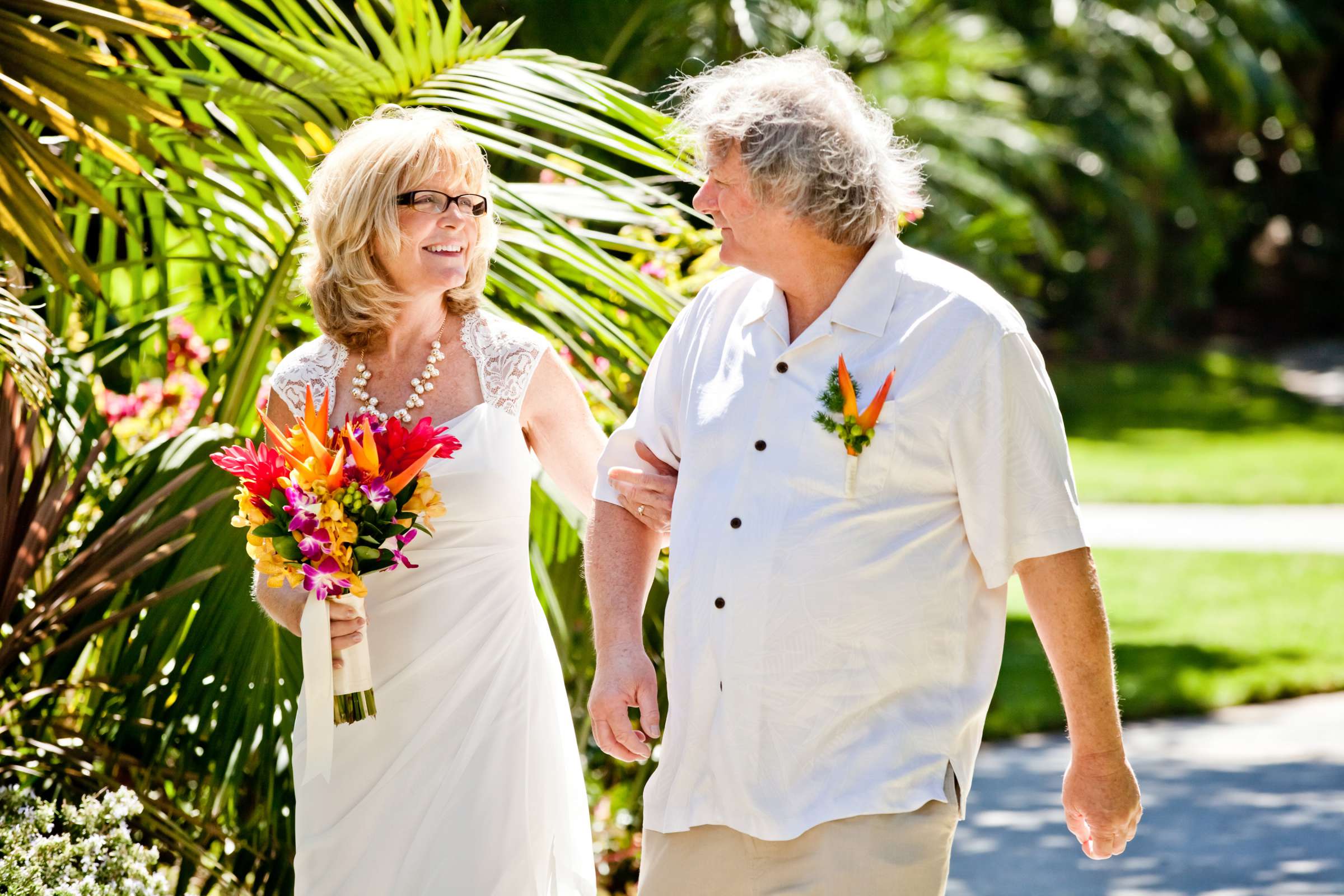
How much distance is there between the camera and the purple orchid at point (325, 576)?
8.38 feet

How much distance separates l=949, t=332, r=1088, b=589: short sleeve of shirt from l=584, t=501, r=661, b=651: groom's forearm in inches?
26.1

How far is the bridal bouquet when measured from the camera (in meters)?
2.52

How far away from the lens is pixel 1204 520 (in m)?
12.8

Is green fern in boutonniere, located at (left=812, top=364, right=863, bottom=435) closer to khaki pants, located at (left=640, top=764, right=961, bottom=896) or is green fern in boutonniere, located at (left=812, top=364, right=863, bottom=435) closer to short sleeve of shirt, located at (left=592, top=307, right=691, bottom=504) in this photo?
short sleeve of shirt, located at (left=592, top=307, right=691, bottom=504)

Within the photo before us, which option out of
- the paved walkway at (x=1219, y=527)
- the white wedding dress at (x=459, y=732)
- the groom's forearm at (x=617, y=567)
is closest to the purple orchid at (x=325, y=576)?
the white wedding dress at (x=459, y=732)

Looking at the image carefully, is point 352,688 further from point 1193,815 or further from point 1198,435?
point 1198,435

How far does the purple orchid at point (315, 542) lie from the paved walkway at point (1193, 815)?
125 inches

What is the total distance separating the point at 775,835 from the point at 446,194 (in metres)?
1.34

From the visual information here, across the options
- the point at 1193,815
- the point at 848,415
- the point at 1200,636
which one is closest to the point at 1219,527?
the point at 1200,636

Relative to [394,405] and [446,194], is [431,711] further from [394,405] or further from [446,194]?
[446,194]

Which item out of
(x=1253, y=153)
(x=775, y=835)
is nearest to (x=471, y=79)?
(x=775, y=835)

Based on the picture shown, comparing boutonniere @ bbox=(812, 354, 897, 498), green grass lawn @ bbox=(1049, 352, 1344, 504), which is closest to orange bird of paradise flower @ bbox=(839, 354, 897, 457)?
boutonniere @ bbox=(812, 354, 897, 498)

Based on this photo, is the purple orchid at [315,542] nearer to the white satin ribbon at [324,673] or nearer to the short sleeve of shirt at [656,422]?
the white satin ribbon at [324,673]

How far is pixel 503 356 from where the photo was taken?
298 cm
